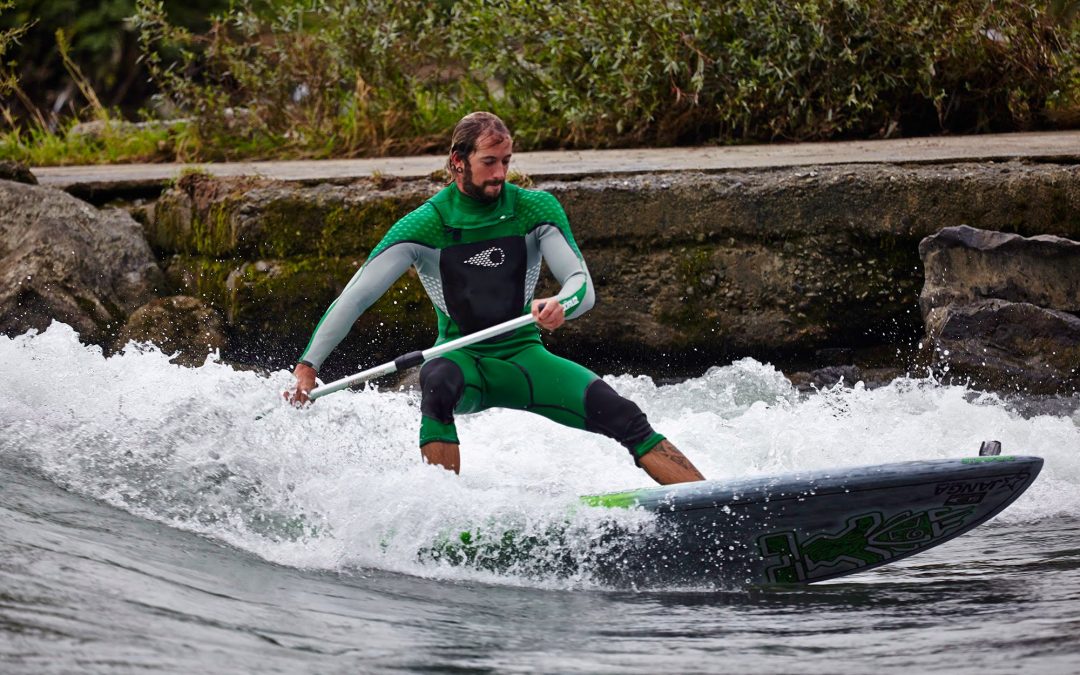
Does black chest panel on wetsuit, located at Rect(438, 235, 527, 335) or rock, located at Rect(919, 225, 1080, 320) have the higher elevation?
rock, located at Rect(919, 225, 1080, 320)

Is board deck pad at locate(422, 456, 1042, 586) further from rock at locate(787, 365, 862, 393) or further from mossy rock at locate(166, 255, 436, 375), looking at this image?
mossy rock at locate(166, 255, 436, 375)

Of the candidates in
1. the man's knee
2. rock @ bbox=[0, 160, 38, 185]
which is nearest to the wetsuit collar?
the man's knee

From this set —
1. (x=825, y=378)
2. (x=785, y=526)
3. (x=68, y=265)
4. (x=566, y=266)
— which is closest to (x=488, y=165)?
(x=566, y=266)

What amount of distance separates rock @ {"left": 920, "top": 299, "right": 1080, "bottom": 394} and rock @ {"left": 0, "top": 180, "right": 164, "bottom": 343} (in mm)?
4706

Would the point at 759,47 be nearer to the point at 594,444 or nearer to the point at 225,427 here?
the point at 594,444

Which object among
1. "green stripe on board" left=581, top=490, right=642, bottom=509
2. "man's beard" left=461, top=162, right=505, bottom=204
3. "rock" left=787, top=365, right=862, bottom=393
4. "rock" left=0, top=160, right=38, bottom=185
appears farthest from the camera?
"rock" left=0, top=160, right=38, bottom=185

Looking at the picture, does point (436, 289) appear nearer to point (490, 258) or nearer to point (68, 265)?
point (490, 258)

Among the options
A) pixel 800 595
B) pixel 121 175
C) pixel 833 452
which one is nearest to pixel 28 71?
pixel 121 175

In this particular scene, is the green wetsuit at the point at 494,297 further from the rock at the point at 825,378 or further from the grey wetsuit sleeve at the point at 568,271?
the rock at the point at 825,378

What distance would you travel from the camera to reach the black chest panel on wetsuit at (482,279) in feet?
15.4

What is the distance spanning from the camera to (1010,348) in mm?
6668

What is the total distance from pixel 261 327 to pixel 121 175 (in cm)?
179

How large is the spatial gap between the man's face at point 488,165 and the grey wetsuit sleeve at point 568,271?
10.3 inches

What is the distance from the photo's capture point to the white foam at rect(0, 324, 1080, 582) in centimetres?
440
